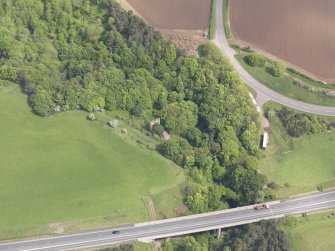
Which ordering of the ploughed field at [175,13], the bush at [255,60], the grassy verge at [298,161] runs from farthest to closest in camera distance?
the ploughed field at [175,13] < the bush at [255,60] < the grassy verge at [298,161]

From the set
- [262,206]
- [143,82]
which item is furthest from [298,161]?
[143,82]

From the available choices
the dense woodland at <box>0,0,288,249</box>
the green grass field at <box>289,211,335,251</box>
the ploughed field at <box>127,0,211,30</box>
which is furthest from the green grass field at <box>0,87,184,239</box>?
the ploughed field at <box>127,0,211,30</box>

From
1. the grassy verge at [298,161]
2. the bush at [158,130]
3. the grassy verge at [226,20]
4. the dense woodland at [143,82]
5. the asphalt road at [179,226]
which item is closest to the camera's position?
the asphalt road at [179,226]

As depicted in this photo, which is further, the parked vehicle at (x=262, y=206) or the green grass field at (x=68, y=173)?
the parked vehicle at (x=262, y=206)

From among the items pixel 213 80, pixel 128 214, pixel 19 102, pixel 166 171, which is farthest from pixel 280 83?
pixel 19 102

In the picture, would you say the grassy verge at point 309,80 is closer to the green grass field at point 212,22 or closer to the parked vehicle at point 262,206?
the green grass field at point 212,22

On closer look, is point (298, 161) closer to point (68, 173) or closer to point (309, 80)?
point (309, 80)

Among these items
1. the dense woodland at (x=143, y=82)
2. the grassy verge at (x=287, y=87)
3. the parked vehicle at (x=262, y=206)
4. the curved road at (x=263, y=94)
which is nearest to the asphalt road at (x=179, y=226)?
the parked vehicle at (x=262, y=206)
